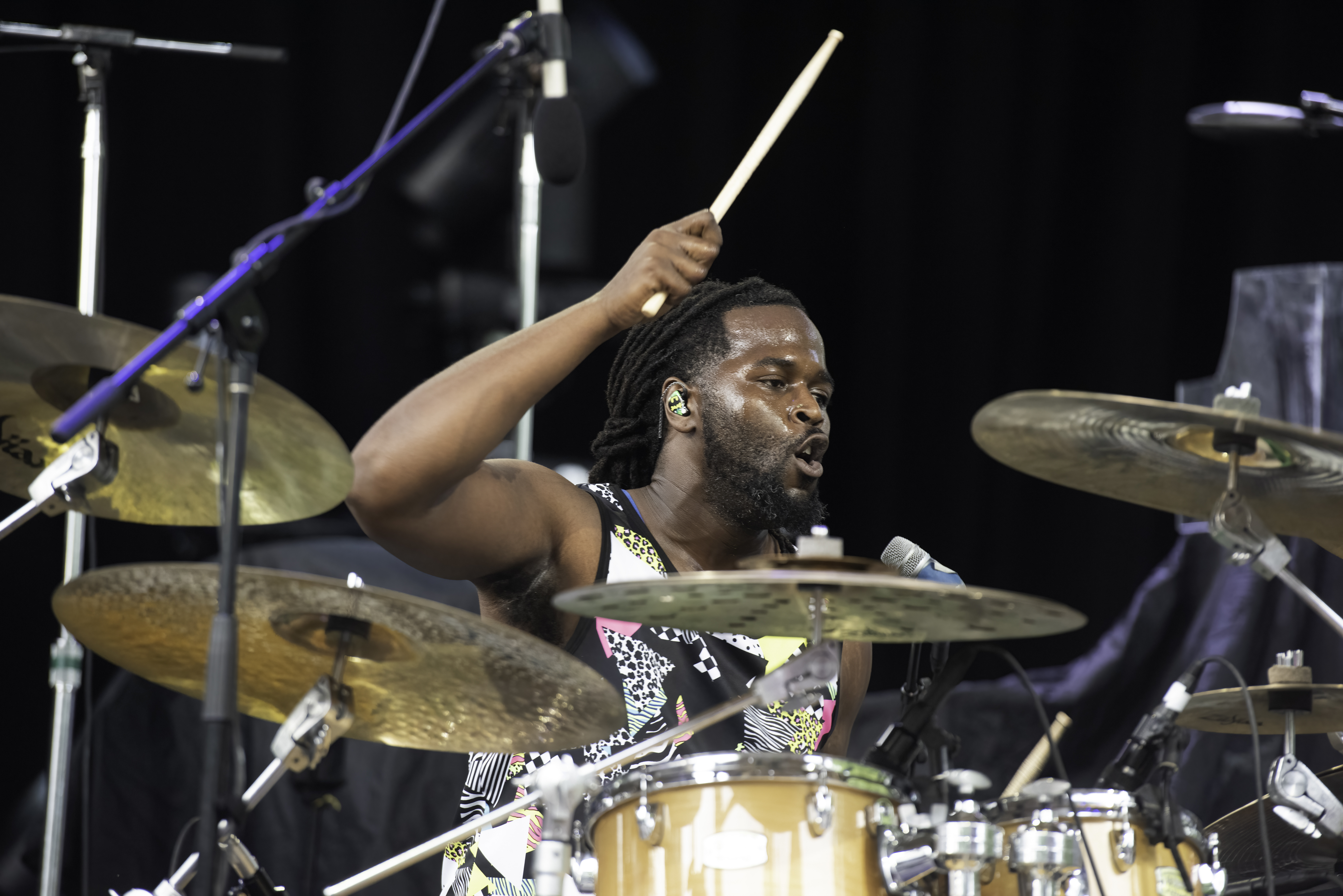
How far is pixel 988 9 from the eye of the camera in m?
4.36

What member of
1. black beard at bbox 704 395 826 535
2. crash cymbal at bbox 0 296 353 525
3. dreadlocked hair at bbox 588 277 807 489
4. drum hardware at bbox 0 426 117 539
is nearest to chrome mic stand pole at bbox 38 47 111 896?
crash cymbal at bbox 0 296 353 525

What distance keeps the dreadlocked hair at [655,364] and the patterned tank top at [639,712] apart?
1.51 ft

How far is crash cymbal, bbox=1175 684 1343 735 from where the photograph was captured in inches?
101

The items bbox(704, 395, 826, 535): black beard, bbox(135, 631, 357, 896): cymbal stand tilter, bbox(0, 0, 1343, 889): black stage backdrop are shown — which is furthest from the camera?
bbox(0, 0, 1343, 889): black stage backdrop

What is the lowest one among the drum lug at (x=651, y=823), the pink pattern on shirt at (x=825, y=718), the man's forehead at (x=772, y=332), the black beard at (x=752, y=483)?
the pink pattern on shirt at (x=825, y=718)

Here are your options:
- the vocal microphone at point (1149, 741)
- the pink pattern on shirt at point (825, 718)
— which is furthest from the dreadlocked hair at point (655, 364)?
the vocal microphone at point (1149, 741)

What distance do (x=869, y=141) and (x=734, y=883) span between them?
2.96 metres

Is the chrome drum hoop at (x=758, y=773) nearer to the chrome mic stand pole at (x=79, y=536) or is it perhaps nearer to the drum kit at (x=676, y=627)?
the drum kit at (x=676, y=627)

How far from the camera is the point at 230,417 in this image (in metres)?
1.76

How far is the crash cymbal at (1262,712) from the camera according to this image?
2.56 m

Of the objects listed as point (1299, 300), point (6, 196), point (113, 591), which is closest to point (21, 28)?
point (6, 196)

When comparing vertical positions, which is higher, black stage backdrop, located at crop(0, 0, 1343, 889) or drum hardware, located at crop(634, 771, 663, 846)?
black stage backdrop, located at crop(0, 0, 1343, 889)

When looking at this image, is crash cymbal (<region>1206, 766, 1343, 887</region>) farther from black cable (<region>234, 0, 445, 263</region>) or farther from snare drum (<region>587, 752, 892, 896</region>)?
black cable (<region>234, 0, 445, 263</region>)

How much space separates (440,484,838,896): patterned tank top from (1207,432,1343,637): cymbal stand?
807 mm
